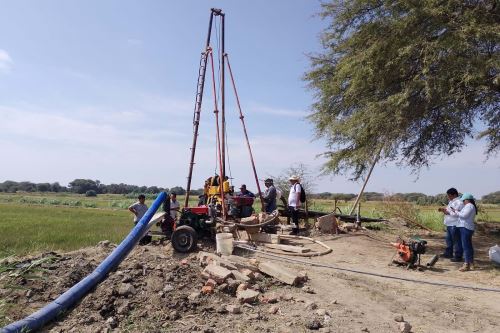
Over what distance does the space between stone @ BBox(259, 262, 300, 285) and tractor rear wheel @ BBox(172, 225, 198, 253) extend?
8.25 feet

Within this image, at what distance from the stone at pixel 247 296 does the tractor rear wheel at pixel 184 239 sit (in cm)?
360

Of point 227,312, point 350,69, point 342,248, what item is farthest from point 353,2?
point 227,312

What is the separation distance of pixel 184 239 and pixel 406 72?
21.4ft

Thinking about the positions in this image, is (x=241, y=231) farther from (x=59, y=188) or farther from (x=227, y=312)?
(x=59, y=188)

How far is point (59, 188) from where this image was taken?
13200 cm

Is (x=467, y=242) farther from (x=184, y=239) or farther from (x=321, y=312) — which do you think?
(x=184, y=239)

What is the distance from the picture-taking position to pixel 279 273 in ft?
26.2

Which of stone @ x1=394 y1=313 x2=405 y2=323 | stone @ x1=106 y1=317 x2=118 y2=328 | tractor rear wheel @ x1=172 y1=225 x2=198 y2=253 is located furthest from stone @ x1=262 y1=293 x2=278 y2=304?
tractor rear wheel @ x1=172 y1=225 x2=198 y2=253

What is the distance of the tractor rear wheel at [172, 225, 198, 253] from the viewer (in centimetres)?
1044

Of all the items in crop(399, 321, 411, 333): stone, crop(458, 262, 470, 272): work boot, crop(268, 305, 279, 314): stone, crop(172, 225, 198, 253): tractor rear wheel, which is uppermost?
crop(172, 225, 198, 253): tractor rear wheel

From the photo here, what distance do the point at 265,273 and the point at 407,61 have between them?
635cm

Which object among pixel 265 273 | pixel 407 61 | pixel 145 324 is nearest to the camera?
pixel 145 324

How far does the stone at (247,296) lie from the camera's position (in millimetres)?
6805

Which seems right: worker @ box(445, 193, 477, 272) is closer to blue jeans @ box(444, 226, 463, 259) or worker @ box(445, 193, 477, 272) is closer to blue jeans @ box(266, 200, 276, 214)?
blue jeans @ box(444, 226, 463, 259)
